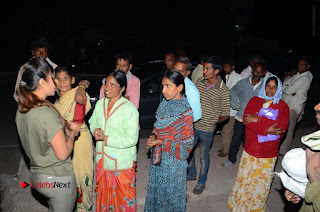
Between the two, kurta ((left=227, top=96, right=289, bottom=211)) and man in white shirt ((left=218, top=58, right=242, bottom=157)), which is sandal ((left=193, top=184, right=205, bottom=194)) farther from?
man in white shirt ((left=218, top=58, right=242, bottom=157))

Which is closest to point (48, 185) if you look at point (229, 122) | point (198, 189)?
point (198, 189)

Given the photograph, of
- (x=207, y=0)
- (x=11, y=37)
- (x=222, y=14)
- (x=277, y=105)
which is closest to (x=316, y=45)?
(x=222, y=14)

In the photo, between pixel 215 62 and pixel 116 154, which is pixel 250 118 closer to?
pixel 215 62

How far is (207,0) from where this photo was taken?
23.6 m

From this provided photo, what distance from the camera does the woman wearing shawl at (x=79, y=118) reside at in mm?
3346

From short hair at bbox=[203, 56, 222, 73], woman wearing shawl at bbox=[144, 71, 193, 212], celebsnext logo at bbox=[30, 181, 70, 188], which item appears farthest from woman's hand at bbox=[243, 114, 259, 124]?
celebsnext logo at bbox=[30, 181, 70, 188]

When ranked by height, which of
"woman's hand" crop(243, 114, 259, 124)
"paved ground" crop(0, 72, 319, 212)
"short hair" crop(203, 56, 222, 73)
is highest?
"short hair" crop(203, 56, 222, 73)

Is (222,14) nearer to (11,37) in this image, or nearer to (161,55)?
(161,55)

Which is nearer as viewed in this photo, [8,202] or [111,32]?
[8,202]

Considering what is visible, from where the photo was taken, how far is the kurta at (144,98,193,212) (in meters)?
3.15

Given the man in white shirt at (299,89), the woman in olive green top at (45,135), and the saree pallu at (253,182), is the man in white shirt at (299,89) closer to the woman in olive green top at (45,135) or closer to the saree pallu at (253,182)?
the saree pallu at (253,182)

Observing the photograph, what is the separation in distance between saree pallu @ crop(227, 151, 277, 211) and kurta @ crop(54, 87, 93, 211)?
2.13 m

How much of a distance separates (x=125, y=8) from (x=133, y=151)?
28.0 m

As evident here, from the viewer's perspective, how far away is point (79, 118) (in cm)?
336
